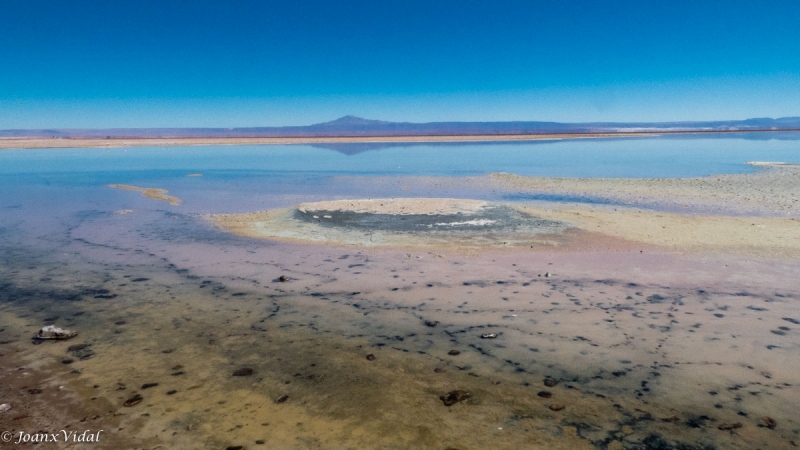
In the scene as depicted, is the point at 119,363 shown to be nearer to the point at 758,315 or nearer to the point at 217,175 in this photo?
the point at 758,315

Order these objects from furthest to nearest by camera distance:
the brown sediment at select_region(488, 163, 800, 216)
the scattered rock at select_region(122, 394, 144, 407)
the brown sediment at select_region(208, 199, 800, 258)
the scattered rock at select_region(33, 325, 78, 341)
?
the brown sediment at select_region(488, 163, 800, 216)
the brown sediment at select_region(208, 199, 800, 258)
the scattered rock at select_region(33, 325, 78, 341)
the scattered rock at select_region(122, 394, 144, 407)

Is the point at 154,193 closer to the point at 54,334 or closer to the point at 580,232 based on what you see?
the point at 54,334

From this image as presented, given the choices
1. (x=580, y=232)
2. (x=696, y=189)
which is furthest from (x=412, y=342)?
(x=696, y=189)

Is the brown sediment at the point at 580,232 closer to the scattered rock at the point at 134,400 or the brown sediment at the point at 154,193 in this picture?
the brown sediment at the point at 154,193

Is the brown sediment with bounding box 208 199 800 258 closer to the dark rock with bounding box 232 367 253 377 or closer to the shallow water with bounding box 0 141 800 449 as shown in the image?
the shallow water with bounding box 0 141 800 449

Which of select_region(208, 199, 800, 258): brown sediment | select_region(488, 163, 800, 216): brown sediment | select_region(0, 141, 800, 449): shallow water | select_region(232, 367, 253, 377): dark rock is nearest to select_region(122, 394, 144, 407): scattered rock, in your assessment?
select_region(0, 141, 800, 449): shallow water

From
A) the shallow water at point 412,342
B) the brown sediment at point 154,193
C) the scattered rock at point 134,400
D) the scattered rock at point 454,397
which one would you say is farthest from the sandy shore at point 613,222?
the scattered rock at point 134,400
